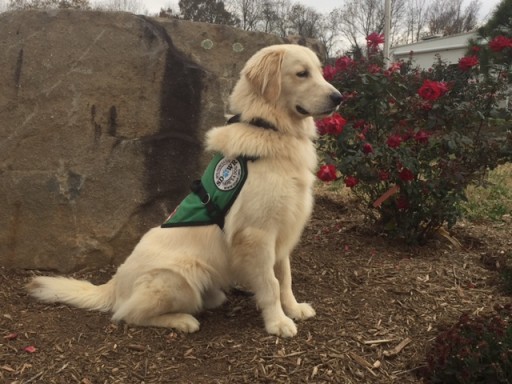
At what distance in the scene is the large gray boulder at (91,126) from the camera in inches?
159

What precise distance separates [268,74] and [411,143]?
1.67 metres

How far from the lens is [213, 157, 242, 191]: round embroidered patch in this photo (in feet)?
10.3

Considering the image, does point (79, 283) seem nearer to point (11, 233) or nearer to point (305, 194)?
point (11, 233)

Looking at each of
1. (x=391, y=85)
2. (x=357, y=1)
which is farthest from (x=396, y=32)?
(x=391, y=85)

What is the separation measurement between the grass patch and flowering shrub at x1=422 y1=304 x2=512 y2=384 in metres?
3.24

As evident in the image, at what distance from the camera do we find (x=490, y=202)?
247 inches

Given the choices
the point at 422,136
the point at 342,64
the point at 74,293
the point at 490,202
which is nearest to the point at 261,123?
the point at 342,64

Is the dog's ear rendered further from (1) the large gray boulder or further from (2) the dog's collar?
(1) the large gray boulder

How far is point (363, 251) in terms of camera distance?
14.1 ft

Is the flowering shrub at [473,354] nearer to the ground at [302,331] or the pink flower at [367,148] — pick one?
the ground at [302,331]

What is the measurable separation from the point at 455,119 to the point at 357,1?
54.0 meters

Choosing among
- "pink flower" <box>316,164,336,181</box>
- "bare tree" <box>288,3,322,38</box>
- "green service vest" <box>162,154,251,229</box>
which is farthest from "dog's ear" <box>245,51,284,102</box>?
"bare tree" <box>288,3,322,38</box>

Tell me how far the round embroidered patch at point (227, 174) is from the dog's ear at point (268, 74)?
468 mm

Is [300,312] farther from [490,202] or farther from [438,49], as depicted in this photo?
[438,49]
